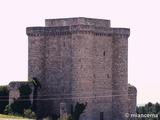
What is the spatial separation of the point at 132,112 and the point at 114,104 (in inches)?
106

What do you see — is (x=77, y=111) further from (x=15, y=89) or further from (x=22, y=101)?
(x=15, y=89)

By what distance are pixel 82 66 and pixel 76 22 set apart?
4.65 meters

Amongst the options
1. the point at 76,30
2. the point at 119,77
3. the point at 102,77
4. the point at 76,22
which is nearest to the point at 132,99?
the point at 119,77

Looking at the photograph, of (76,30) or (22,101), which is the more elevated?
(76,30)

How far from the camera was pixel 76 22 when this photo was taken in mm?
75438

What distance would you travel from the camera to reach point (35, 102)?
75062 mm

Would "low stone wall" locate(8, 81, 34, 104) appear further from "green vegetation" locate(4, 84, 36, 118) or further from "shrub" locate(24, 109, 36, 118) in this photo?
"shrub" locate(24, 109, 36, 118)

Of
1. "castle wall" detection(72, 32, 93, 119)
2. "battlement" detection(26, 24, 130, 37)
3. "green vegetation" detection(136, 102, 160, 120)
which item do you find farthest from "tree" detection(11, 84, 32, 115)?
"green vegetation" detection(136, 102, 160, 120)

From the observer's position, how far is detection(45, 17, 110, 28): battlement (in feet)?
246

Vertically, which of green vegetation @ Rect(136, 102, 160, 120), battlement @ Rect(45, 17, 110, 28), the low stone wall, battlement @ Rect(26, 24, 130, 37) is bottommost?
green vegetation @ Rect(136, 102, 160, 120)

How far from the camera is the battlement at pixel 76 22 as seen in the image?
7500 cm

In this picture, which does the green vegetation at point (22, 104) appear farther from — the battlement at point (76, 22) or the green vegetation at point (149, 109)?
the green vegetation at point (149, 109)

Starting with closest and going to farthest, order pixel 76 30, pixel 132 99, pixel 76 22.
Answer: pixel 76 30
pixel 76 22
pixel 132 99

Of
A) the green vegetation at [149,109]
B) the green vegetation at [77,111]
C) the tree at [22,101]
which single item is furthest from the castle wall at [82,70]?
the green vegetation at [149,109]
